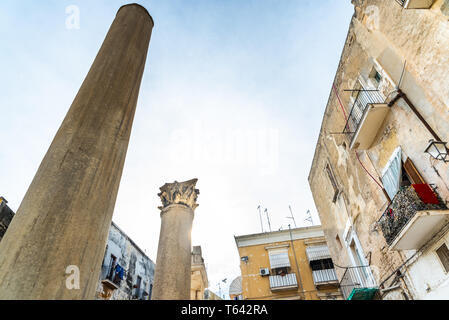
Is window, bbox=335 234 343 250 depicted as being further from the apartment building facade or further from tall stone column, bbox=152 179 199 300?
tall stone column, bbox=152 179 199 300

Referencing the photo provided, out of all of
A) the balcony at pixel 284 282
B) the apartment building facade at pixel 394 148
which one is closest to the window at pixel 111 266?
the balcony at pixel 284 282

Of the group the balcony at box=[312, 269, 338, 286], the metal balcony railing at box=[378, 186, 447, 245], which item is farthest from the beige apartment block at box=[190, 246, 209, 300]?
the balcony at box=[312, 269, 338, 286]

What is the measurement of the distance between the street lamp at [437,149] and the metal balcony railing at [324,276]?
16622 millimetres

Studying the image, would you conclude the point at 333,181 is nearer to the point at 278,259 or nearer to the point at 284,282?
the point at 284,282

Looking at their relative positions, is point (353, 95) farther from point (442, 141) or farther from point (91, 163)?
point (91, 163)

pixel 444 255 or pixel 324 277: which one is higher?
pixel 324 277

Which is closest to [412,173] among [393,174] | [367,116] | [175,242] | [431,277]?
[393,174]

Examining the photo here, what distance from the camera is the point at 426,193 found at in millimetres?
6734

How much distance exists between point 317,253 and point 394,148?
1587 centimetres

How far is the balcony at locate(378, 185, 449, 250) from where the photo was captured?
21.3 ft

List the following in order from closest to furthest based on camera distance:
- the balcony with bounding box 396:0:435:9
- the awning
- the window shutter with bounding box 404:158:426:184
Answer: the balcony with bounding box 396:0:435:9
the window shutter with bounding box 404:158:426:184
the awning

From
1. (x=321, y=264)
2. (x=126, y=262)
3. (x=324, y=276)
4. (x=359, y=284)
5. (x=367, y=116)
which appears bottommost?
(x=359, y=284)

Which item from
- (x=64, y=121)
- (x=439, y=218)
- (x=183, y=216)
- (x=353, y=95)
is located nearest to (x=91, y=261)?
(x=64, y=121)
